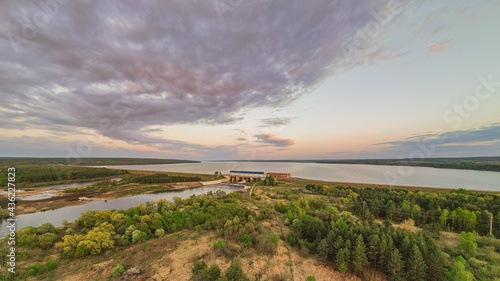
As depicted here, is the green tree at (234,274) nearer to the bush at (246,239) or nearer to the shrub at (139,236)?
the bush at (246,239)

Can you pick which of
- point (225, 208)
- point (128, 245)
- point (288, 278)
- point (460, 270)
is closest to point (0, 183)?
point (128, 245)

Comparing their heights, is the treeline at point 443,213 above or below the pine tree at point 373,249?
below

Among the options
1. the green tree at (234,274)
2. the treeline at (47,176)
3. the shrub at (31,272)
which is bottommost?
the shrub at (31,272)

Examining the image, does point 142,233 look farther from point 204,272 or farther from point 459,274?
point 459,274

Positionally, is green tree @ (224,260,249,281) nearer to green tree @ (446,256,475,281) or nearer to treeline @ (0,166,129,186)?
green tree @ (446,256,475,281)

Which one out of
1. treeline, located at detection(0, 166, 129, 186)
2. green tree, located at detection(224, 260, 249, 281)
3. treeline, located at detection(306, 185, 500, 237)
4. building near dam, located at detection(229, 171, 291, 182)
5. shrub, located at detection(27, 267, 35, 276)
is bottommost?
building near dam, located at detection(229, 171, 291, 182)

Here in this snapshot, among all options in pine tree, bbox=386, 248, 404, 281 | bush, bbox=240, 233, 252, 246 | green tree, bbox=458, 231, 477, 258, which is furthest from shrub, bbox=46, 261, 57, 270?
green tree, bbox=458, 231, 477, 258

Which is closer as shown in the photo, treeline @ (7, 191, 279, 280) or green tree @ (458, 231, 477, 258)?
green tree @ (458, 231, 477, 258)

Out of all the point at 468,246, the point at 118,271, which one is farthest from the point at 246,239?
→ the point at 468,246

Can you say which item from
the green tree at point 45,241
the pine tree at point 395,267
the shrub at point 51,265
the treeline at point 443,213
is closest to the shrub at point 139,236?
the shrub at point 51,265
